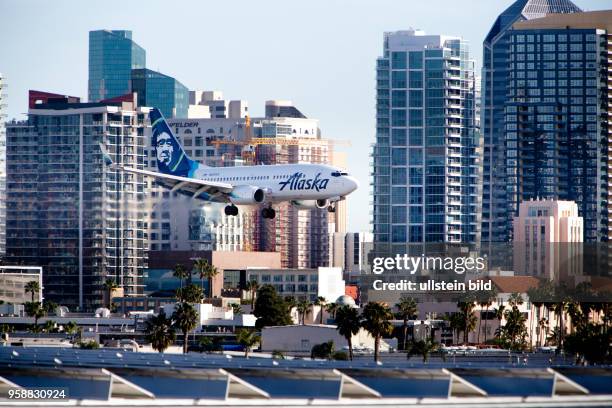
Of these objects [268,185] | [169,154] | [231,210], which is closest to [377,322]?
[169,154]

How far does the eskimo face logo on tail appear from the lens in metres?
142

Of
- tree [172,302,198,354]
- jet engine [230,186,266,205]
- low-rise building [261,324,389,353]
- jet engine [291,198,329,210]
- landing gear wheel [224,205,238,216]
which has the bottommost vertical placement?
low-rise building [261,324,389,353]

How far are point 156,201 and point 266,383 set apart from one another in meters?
99.1

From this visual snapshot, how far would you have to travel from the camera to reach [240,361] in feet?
287

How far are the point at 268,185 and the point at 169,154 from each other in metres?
28.9

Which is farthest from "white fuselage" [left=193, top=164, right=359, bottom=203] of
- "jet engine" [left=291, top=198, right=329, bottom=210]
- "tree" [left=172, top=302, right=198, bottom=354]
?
"tree" [left=172, top=302, right=198, bottom=354]

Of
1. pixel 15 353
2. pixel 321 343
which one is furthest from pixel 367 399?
pixel 321 343

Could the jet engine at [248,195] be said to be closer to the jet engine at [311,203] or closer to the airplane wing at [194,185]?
the airplane wing at [194,185]

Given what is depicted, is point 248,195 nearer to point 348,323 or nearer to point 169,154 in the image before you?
point 169,154

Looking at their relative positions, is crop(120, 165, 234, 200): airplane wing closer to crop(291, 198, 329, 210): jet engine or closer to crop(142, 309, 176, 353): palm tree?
crop(291, 198, 329, 210): jet engine

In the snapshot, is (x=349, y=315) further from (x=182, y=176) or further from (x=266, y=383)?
(x=266, y=383)

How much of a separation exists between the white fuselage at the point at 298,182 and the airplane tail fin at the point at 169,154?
1691 cm

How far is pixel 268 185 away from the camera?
145m

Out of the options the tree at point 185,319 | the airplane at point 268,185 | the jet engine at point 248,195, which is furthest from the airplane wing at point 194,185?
the tree at point 185,319
